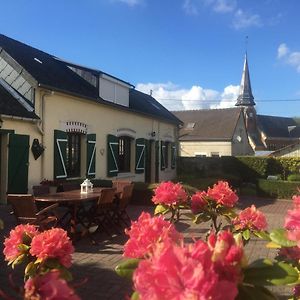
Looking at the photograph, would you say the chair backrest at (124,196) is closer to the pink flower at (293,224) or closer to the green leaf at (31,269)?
the green leaf at (31,269)

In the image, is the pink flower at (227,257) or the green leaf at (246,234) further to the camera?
the green leaf at (246,234)

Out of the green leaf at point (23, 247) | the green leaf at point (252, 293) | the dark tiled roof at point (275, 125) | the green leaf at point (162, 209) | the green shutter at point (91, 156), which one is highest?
the dark tiled roof at point (275, 125)

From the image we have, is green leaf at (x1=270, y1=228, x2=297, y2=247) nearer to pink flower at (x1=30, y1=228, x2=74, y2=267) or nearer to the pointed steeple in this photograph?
pink flower at (x1=30, y1=228, x2=74, y2=267)

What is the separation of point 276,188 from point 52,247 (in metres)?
16.2

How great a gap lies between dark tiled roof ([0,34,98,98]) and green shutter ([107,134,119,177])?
191cm

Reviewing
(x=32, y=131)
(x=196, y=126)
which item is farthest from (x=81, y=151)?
(x=196, y=126)

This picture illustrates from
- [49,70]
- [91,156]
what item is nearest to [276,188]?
[91,156]

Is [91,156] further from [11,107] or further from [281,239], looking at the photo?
[281,239]

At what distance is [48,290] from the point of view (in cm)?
140

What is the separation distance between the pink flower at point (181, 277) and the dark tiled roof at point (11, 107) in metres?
10.9

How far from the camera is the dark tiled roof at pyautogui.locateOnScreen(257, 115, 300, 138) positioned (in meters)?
58.5

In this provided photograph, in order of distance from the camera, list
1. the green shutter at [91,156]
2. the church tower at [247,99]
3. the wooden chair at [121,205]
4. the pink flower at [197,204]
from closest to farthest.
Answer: the pink flower at [197,204] → the wooden chair at [121,205] → the green shutter at [91,156] → the church tower at [247,99]

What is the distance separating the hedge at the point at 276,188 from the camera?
56.0ft

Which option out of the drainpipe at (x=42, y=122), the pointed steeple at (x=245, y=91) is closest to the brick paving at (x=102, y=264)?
the drainpipe at (x=42, y=122)
